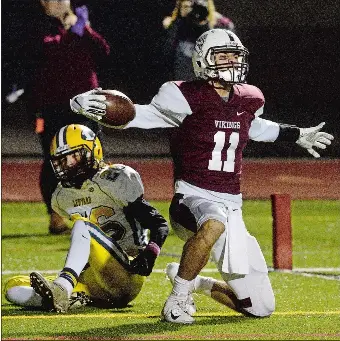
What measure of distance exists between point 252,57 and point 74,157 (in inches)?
404

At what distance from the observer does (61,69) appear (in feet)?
28.9

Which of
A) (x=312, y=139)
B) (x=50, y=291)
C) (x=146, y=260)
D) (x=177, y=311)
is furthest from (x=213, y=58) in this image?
(x=50, y=291)

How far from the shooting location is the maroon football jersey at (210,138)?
5.21 m

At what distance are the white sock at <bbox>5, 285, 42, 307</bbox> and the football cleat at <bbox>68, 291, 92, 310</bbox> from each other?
17 cm

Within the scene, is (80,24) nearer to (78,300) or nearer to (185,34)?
(185,34)

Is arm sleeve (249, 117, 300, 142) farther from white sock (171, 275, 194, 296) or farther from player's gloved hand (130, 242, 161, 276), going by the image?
white sock (171, 275, 194, 296)

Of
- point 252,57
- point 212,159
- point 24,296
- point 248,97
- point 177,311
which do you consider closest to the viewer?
point 177,311

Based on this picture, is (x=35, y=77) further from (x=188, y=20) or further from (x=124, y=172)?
(x=124, y=172)

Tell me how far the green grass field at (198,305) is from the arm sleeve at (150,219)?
1.09ft

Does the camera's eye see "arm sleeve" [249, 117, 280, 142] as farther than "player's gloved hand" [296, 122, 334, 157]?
→ No

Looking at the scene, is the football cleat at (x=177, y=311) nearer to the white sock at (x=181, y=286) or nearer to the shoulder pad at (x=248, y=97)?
the white sock at (x=181, y=286)

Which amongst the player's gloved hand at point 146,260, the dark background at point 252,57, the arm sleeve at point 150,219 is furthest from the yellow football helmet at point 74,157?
the dark background at point 252,57

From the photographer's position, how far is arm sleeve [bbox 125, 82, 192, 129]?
517 centimetres

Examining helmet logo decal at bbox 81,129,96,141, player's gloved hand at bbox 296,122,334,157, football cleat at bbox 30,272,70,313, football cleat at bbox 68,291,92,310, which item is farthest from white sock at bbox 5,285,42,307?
player's gloved hand at bbox 296,122,334,157
